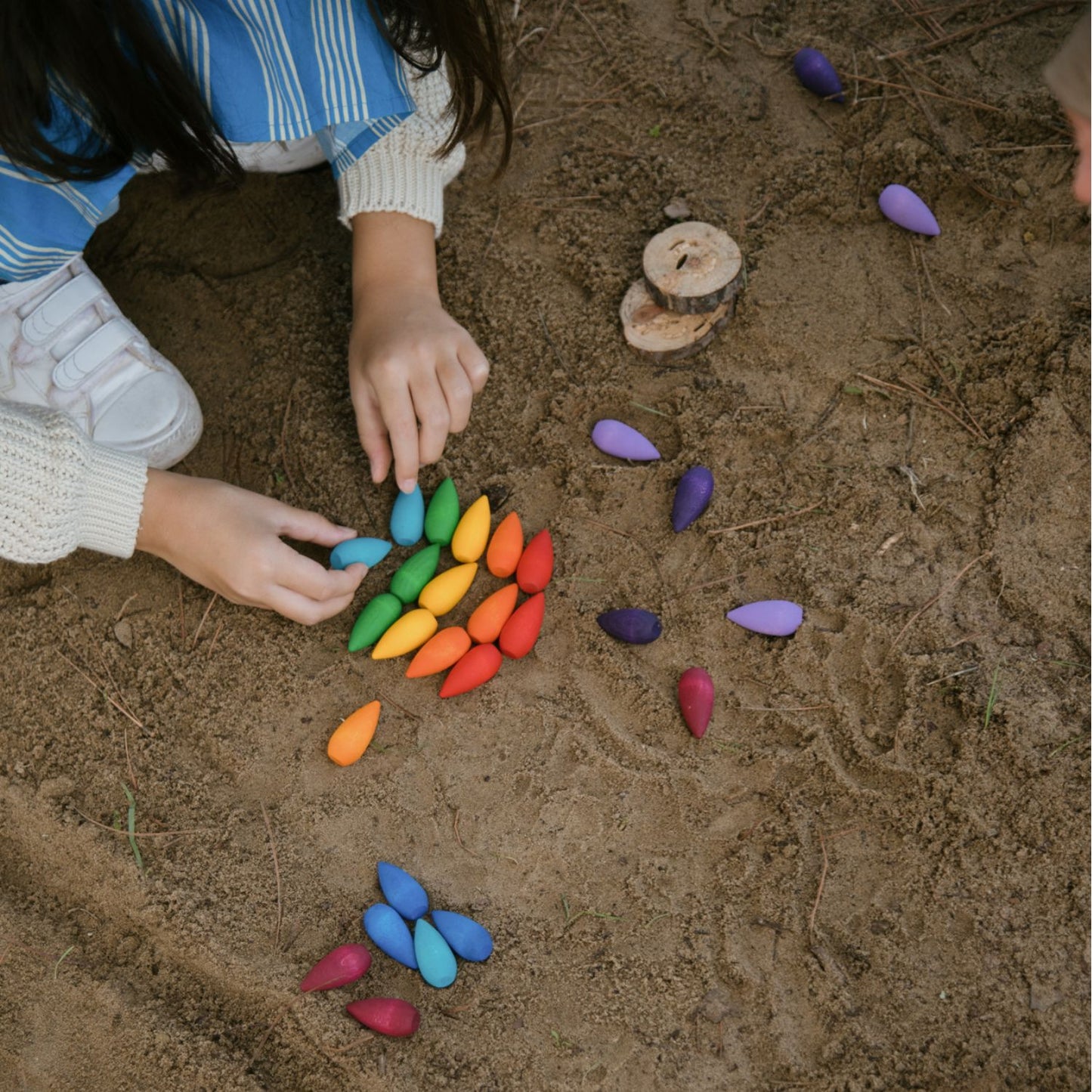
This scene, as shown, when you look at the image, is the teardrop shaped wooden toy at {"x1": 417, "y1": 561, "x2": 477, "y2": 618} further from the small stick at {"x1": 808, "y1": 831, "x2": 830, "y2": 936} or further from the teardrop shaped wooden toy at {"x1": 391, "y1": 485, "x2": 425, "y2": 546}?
the small stick at {"x1": 808, "y1": 831, "x2": 830, "y2": 936}

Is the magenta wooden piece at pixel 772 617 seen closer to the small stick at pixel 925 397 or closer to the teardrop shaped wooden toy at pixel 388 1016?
the small stick at pixel 925 397

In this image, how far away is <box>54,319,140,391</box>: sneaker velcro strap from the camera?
6.15ft

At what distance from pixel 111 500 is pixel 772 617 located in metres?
1.09

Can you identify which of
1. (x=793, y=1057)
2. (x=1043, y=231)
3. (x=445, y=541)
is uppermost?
(x=1043, y=231)

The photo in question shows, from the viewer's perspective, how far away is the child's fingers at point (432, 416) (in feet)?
5.56

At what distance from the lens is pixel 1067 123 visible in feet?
6.64

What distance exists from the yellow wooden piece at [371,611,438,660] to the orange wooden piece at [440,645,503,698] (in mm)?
79

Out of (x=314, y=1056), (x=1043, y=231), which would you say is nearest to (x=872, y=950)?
(x=314, y=1056)

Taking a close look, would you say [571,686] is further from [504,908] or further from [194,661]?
[194,661]

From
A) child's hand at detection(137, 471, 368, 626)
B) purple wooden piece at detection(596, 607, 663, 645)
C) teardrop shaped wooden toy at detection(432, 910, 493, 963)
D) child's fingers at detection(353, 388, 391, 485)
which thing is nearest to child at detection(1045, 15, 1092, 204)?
purple wooden piece at detection(596, 607, 663, 645)

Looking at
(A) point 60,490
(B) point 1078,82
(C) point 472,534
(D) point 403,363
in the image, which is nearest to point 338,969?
(C) point 472,534

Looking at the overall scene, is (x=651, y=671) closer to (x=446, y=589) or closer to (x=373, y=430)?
(x=446, y=589)

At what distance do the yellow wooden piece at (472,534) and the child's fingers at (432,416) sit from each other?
122 mm

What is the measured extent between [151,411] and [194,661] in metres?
0.47
